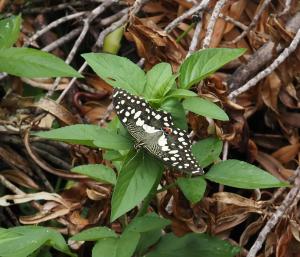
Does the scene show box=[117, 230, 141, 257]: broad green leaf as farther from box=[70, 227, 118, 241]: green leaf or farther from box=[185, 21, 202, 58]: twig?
box=[185, 21, 202, 58]: twig

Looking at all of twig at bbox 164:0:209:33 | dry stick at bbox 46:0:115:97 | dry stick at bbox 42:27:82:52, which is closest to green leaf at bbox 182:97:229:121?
twig at bbox 164:0:209:33

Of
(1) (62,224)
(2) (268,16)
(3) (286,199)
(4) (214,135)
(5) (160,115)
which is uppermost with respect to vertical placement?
(2) (268,16)

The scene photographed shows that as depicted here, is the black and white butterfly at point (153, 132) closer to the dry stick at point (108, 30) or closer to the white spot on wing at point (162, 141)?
the white spot on wing at point (162, 141)

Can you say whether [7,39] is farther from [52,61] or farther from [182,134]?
[182,134]

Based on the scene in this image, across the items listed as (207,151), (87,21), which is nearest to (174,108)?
(207,151)

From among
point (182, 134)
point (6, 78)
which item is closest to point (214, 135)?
point (182, 134)

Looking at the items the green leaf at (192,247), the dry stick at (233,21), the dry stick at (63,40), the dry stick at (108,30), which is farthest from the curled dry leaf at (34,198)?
the dry stick at (233,21)

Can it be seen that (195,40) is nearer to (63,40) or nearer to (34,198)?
(63,40)
